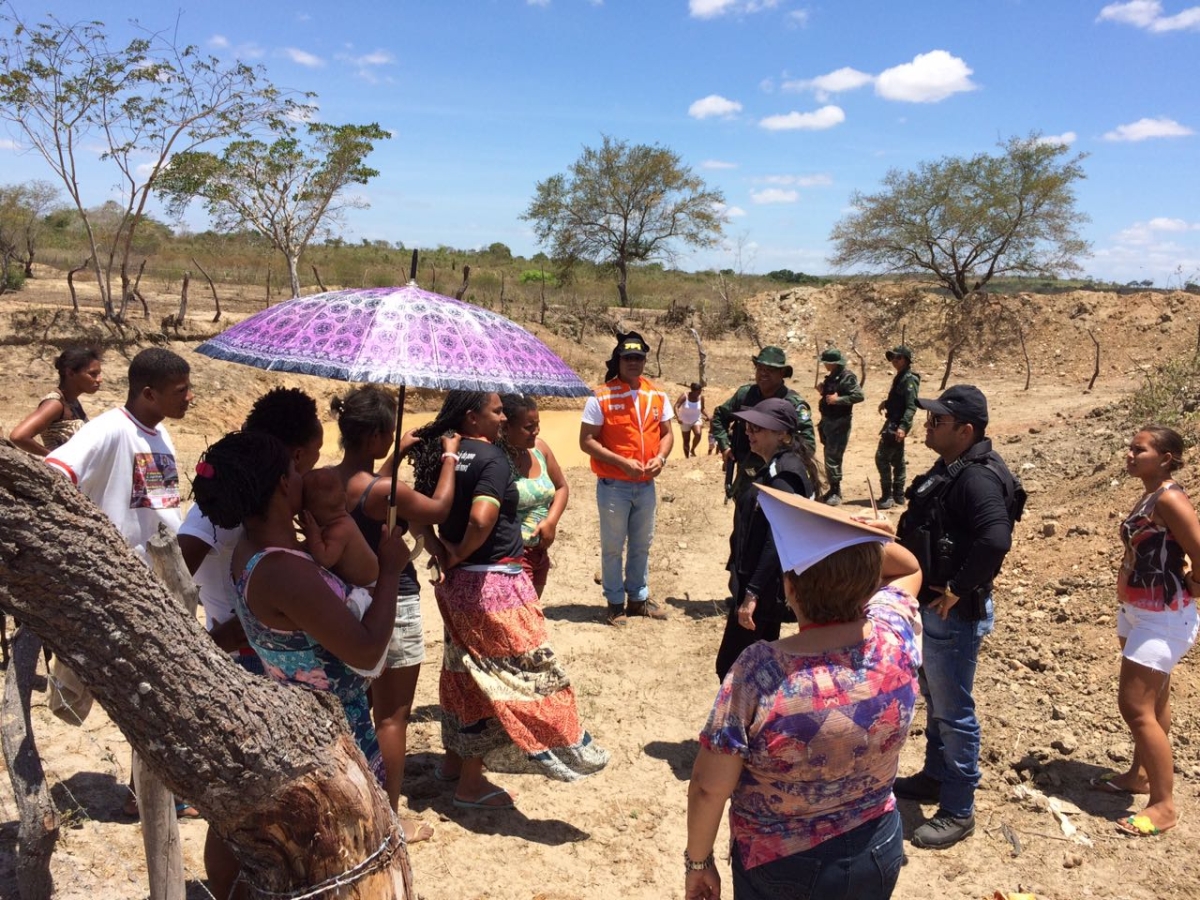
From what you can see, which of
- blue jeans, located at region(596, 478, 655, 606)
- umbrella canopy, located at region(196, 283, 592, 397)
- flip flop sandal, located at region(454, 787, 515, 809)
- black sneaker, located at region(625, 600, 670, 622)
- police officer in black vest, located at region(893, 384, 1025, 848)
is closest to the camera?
umbrella canopy, located at region(196, 283, 592, 397)

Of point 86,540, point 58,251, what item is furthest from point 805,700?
point 58,251

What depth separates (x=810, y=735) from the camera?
1.83m

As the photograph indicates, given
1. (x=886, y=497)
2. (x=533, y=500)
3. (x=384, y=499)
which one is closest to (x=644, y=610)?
(x=533, y=500)

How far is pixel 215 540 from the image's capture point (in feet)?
9.34

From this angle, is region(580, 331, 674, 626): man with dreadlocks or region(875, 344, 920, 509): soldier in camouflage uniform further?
region(875, 344, 920, 509): soldier in camouflage uniform

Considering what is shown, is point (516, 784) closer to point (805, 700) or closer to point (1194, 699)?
point (805, 700)

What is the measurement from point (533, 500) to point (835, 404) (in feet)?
18.7

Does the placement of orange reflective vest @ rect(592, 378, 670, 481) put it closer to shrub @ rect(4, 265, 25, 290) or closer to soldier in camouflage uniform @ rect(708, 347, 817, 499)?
soldier in camouflage uniform @ rect(708, 347, 817, 499)

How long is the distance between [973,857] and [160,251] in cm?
4911

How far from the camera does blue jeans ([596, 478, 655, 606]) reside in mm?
5598

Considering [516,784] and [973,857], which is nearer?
[973,857]

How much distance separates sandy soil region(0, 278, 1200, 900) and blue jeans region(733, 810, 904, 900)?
4.76 feet

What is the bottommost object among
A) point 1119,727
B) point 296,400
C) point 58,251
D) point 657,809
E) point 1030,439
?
point 657,809

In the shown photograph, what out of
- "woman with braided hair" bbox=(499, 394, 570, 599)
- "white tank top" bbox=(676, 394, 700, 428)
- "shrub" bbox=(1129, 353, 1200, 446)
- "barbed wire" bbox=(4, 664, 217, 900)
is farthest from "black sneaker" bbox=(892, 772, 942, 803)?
"white tank top" bbox=(676, 394, 700, 428)
